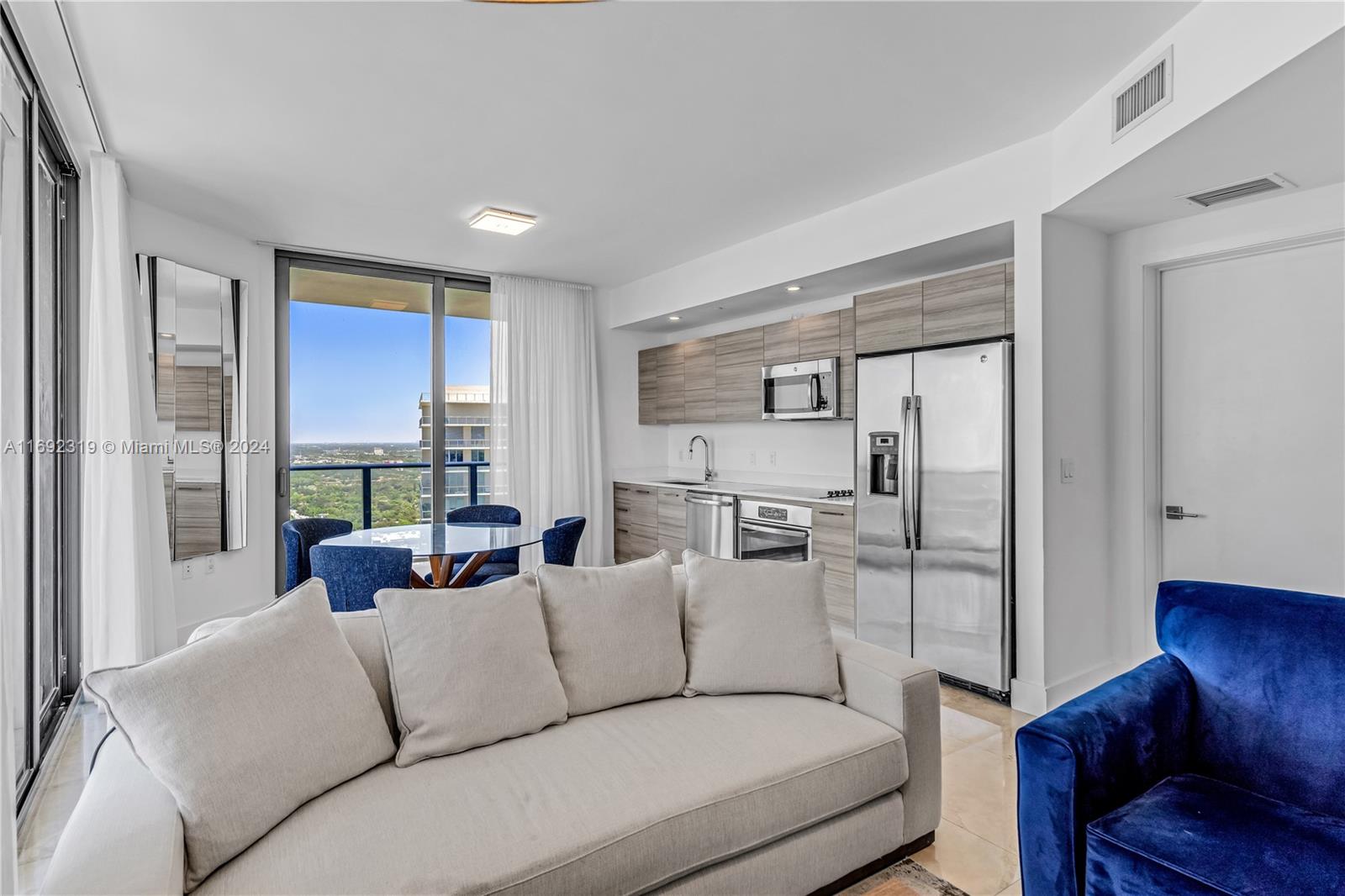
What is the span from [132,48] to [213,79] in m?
0.26

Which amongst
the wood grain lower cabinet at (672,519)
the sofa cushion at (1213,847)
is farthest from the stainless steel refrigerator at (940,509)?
the wood grain lower cabinet at (672,519)

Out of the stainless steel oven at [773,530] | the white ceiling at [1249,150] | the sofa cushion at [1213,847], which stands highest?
the white ceiling at [1249,150]

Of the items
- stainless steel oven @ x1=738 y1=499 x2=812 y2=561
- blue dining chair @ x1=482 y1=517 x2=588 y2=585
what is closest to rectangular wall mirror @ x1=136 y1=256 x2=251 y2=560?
blue dining chair @ x1=482 y1=517 x2=588 y2=585

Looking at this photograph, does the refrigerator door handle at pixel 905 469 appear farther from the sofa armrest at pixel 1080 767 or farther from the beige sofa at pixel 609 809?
the sofa armrest at pixel 1080 767

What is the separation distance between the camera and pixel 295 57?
8.36 feet

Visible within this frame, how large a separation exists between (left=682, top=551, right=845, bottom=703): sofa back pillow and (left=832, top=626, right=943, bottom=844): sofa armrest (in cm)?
→ 13

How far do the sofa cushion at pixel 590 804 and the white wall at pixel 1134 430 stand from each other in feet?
7.42

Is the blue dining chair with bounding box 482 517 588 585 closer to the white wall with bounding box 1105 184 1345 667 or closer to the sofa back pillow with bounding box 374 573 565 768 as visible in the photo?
the sofa back pillow with bounding box 374 573 565 768

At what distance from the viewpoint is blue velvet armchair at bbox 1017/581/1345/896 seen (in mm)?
1507

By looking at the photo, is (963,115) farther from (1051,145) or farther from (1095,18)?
(1095,18)

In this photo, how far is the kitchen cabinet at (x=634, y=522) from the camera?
19.6ft

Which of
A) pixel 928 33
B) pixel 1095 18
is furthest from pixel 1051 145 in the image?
pixel 928 33

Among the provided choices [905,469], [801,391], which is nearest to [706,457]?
[801,391]

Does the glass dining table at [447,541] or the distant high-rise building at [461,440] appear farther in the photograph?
the distant high-rise building at [461,440]
